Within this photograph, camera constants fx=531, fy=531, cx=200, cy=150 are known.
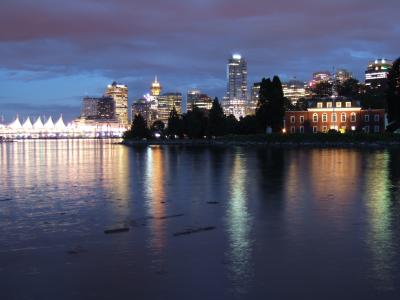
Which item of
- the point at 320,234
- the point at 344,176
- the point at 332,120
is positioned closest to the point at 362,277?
the point at 320,234

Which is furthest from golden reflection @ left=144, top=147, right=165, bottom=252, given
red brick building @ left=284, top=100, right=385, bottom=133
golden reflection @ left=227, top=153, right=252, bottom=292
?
red brick building @ left=284, top=100, right=385, bottom=133

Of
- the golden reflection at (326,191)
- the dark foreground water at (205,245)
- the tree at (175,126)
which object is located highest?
the tree at (175,126)

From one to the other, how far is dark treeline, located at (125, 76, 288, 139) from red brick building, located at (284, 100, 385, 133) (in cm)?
644

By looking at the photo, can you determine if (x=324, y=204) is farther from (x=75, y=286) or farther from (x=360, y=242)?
(x=75, y=286)

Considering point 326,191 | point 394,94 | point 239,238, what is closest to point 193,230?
point 239,238

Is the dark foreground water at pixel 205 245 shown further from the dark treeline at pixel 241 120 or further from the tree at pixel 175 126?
the tree at pixel 175 126

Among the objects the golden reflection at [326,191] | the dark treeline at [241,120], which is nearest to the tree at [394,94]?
the dark treeline at [241,120]

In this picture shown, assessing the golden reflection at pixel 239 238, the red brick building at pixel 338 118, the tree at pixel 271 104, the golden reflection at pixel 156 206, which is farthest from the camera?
the red brick building at pixel 338 118

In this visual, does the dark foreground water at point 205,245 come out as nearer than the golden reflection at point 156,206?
Yes

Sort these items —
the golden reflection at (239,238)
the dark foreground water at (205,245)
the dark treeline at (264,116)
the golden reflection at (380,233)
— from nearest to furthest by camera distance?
the dark foreground water at (205,245) → the golden reflection at (380,233) → the golden reflection at (239,238) → the dark treeline at (264,116)

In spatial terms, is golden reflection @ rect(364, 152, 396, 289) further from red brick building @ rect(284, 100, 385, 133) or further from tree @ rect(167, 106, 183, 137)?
tree @ rect(167, 106, 183, 137)

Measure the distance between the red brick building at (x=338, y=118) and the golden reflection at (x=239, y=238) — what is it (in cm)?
10950

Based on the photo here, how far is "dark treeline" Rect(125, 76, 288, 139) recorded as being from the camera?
130 metres

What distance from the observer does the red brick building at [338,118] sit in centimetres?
13175
